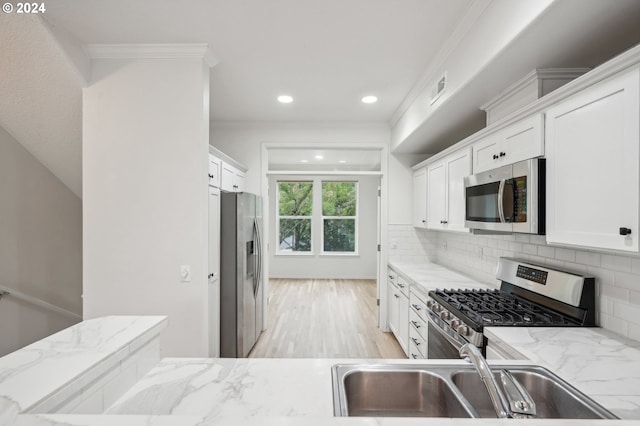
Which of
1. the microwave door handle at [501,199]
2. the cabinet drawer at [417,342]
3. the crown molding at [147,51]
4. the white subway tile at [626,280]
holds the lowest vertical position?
the cabinet drawer at [417,342]

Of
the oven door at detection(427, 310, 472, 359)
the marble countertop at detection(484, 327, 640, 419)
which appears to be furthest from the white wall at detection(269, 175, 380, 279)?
the marble countertop at detection(484, 327, 640, 419)

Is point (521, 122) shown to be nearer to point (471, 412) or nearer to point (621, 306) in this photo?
point (621, 306)

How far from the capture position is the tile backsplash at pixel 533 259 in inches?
58.8

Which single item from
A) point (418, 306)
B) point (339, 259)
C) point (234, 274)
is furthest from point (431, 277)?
point (339, 259)

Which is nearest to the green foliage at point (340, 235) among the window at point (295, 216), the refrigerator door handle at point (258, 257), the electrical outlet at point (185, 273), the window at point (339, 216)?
the window at point (339, 216)

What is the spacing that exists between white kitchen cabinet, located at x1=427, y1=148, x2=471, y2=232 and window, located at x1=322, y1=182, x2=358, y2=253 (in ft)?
13.6

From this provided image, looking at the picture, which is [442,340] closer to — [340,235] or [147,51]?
[147,51]

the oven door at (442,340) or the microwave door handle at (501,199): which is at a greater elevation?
the microwave door handle at (501,199)

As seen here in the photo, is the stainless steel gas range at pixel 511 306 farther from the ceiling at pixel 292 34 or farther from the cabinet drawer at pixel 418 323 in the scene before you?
the ceiling at pixel 292 34

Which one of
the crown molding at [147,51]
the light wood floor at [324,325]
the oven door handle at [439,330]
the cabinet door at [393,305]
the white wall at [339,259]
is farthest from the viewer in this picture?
the white wall at [339,259]

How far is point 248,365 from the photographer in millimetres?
1108

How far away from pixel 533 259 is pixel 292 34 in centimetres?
219

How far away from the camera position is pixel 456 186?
2.76m

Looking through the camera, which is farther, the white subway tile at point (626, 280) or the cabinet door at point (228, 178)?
the cabinet door at point (228, 178)
